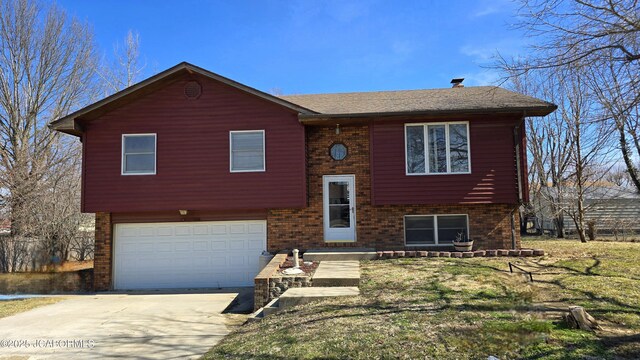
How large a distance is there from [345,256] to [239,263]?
3402 millimetres

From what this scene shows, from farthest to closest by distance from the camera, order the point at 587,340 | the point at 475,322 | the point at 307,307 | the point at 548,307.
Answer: the point at 307,307
the point at 548,307
the point at 475,322
the point at 587,340

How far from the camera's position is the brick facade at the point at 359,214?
11203 mm

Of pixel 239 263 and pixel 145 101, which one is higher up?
pixel 145 101

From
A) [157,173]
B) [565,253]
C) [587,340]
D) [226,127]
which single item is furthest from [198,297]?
[565,253]

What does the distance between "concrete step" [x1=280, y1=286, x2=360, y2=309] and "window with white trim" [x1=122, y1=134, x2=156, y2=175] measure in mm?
6577

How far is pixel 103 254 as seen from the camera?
1180 cm

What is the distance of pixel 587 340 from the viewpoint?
4203 mm

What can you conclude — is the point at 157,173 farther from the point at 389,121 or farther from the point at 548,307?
the point at 548,307

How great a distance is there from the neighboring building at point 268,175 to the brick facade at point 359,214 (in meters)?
0.03

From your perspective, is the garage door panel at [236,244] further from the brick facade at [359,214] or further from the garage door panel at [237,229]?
the brick facade at [359,214]

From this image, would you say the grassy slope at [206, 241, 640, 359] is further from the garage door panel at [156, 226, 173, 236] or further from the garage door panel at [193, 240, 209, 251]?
the garage door panel at [156, 226, 173, 236]

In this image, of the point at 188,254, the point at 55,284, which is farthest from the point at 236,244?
the point at 55,284

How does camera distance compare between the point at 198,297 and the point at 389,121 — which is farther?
the point at 389,121

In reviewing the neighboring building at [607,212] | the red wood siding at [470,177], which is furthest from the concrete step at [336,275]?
the neighboring building at [607,212]
